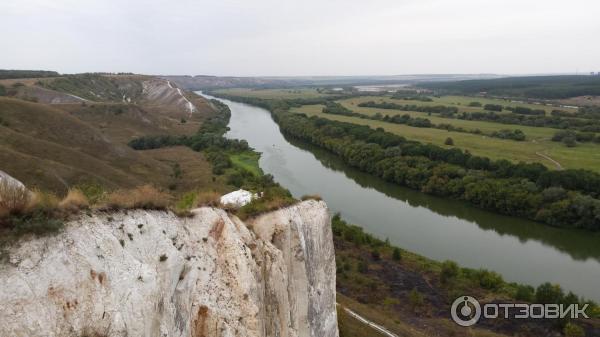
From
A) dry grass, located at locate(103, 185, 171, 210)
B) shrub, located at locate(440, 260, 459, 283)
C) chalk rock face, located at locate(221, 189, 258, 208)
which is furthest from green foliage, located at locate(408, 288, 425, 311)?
dry grass, located at locate(103, 185, 171, 210)

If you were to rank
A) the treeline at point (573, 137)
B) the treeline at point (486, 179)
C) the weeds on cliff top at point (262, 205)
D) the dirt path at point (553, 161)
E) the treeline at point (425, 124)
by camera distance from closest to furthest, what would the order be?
1. the weeds on cliff top at point (262, 205)
2. the treeline at point (486, 179)
3. the dirt path at point (553, 161)
4. the treeline at point (573, 137)
5. the treeline at point (425, 124)

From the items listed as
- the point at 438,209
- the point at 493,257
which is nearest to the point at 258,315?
the point at 493,257

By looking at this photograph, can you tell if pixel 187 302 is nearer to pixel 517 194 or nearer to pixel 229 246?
pixel 229 246

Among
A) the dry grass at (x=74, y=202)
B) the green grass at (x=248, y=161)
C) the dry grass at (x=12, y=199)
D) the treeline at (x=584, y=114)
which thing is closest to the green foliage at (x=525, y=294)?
the dry grass at (x=74, y=202)

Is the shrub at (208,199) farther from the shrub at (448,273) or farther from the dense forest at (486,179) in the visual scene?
the dense forest at (486,179)

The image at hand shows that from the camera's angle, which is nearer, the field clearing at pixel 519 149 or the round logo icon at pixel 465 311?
the round logo icon at pixel 465 311

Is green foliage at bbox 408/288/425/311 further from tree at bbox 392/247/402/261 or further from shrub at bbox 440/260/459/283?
tree at bbox 392/247/402/261
